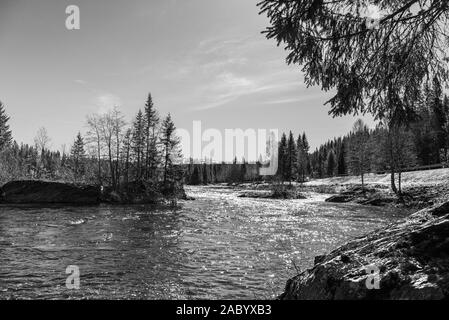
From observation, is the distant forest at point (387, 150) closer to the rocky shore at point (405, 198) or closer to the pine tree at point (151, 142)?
the rocky shore at point (405, 198)

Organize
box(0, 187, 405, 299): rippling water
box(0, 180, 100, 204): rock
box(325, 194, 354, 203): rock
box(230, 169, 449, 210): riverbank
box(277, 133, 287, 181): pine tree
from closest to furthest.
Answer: box(0, 187, 405, 299): rippling water
box(230, 169, 449, 210): riverbank
box(0, 180, 100, 204): rock
box(325, 194, 354, 203): rock
box(277, 133, 287, 181): pine tree

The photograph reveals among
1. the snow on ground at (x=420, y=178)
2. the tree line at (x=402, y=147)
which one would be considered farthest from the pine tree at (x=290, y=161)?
the snow on ground at (x=420, y=178)

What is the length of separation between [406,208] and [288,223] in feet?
55.7

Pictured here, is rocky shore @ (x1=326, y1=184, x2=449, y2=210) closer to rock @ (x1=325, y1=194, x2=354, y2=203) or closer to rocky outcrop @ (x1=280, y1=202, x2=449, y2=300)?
rock @ (x1=325, y1=194, x2=354, y2=203)

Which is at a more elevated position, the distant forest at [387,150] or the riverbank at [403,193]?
the distant forest at [387,150]

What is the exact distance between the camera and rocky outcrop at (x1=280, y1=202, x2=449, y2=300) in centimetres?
335

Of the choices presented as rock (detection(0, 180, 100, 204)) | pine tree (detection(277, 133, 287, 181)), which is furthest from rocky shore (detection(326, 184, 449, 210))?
pine tree (detection(277, 133, 287, 181))

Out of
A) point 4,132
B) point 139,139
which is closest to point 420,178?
point 139,139

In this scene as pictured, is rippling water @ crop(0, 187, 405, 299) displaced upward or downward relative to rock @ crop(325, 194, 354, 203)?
upward

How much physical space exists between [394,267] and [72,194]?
36.2 m

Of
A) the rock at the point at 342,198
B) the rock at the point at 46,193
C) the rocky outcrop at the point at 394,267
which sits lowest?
the rock at the point at 342,198

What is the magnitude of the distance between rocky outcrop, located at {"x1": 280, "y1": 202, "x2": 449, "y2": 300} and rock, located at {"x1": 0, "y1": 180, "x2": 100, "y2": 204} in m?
34.1

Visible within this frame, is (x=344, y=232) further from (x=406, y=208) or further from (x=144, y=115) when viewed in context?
(x=144, y=115)

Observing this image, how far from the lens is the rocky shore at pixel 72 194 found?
3333 centimetres
